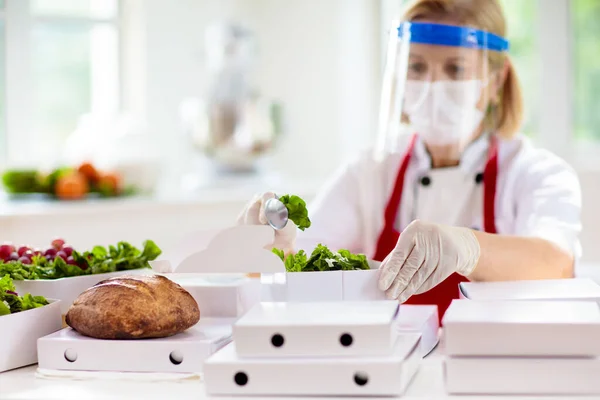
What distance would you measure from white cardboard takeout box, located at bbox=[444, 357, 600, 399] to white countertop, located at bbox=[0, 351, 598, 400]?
0.01m

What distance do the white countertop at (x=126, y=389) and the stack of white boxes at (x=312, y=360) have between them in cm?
2

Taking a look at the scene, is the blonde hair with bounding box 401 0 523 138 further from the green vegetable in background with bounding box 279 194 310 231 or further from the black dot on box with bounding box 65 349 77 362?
the black dot on box with bounding box 65 349 77 362

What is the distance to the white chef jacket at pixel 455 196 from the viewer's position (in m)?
1.87

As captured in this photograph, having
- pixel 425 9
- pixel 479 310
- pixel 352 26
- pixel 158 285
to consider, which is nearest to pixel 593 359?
pixel 479 310

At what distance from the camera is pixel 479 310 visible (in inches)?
42.7

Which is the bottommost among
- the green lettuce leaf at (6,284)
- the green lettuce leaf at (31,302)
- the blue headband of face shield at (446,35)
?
the green lettuce leaf at (31,302)

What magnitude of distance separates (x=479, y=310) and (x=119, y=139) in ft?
10.0

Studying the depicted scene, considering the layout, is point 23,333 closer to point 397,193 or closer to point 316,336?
point 316,336

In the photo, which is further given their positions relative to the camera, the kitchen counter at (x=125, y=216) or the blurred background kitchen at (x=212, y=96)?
the blurred background kitchen at (x=212, y=96)

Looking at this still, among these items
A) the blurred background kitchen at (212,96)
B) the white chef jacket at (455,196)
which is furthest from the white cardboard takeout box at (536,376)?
the blurred background kitchen at (212,96)

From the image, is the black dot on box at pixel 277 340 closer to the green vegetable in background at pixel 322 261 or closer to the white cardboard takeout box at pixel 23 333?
the green vegetable in background at pixel 322 261

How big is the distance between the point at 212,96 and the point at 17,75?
0.89 metres

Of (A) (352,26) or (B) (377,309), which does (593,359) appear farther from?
(A) (352,26)

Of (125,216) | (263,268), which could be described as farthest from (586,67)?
(263,268)
